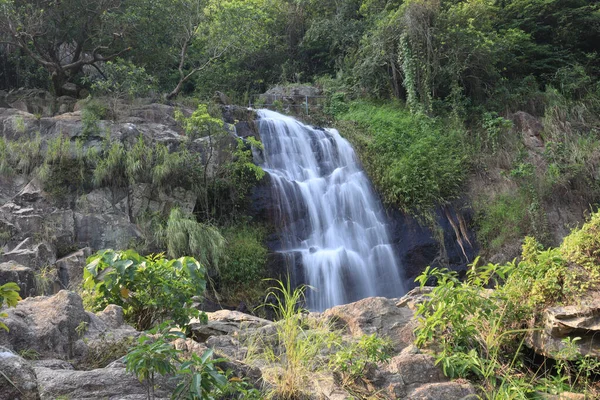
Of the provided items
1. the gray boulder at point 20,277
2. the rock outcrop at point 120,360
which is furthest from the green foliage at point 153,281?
the gray boulder at point 20,277

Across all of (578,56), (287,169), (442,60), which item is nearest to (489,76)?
(442,60)

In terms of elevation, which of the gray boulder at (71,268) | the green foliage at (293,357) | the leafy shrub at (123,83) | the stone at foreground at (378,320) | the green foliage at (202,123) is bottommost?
the stone at foreground at (378,320)

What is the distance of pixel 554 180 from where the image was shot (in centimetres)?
1334

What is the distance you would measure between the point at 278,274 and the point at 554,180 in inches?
322

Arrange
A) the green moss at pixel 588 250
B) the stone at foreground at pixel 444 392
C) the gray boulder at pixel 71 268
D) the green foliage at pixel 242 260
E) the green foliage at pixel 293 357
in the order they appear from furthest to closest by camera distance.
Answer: the green foliage at pixel 242 260
the gray boulder at pixel 71 268
the green moss at pixel 588 250
the stone at foreground at pixel 444 392
the green foliage at pixel 293 357

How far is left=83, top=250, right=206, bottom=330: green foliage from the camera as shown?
375 centimetres

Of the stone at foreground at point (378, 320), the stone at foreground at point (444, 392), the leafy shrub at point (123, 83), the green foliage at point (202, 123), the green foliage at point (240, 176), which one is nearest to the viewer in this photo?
the stone at foreground at point (444, 392)

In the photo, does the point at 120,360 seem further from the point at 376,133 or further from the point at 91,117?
the point at 376,133

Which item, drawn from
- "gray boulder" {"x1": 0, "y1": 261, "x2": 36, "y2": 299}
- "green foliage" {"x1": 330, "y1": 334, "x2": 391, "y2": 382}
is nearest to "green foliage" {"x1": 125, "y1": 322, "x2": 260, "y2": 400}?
"green foliage" {"x1": 330, "y1": 334, "x2": 391, "y2": 382}

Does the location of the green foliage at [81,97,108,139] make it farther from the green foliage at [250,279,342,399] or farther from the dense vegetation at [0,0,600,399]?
the green foliage at [250,279,342,399]

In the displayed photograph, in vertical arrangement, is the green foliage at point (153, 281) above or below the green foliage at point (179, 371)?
above

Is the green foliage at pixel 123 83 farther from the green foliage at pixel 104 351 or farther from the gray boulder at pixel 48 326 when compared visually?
the green foliage at pixel 104 351

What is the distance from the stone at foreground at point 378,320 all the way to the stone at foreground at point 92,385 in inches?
92.7

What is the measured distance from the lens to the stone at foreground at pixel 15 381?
6.94 feet
